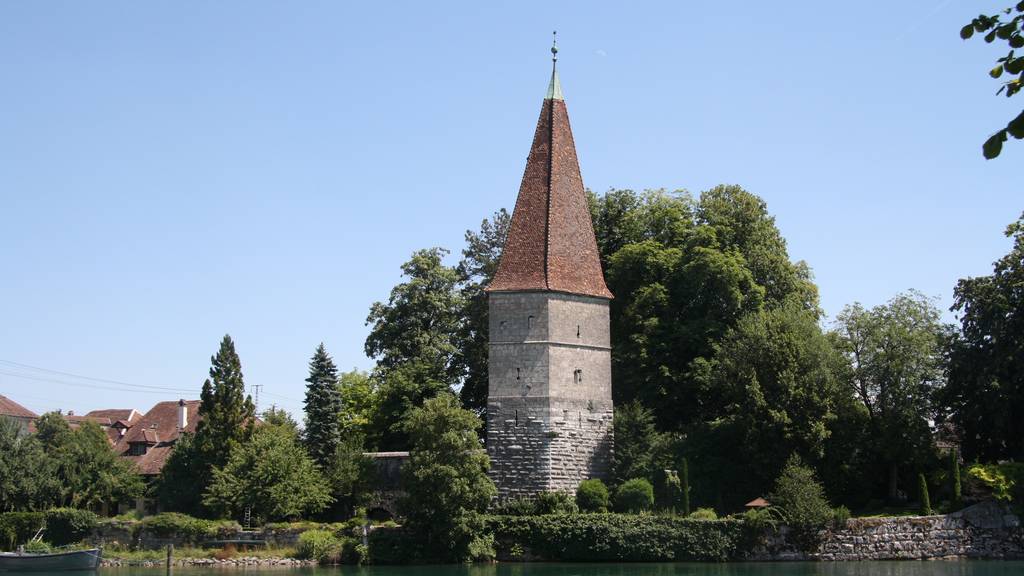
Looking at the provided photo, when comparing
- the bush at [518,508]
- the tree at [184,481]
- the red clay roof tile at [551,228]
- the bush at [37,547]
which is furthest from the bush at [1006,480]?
the bush at [37,547]

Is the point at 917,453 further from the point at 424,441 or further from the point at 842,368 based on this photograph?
the point at 424,441

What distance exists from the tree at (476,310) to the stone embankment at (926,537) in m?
15.9

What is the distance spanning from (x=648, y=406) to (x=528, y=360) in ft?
18.4

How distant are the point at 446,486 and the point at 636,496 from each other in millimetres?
6261

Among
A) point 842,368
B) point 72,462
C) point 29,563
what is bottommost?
point 29,563

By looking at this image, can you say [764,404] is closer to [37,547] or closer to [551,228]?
[551,228]

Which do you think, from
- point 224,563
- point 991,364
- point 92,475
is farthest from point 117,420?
point 991,364

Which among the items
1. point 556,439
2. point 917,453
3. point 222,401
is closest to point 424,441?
point 556,439

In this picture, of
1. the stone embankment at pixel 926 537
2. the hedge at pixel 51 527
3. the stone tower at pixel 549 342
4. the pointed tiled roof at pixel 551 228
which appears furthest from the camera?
the hedge at pixel 51 527

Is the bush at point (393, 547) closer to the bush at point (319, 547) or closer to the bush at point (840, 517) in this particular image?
the bush at point (319, 547)

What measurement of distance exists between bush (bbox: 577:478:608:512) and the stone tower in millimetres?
1181

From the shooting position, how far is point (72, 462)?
40.2 metres

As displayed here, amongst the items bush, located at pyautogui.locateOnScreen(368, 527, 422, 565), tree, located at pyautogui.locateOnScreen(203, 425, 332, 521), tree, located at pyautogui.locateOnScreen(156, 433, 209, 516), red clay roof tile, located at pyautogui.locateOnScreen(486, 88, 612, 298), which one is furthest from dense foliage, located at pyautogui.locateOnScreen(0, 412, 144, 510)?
red clay roof tile, located at pyautogui.locateOnScreen(486, 88, 612, 298)

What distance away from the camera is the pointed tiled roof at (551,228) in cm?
3684
